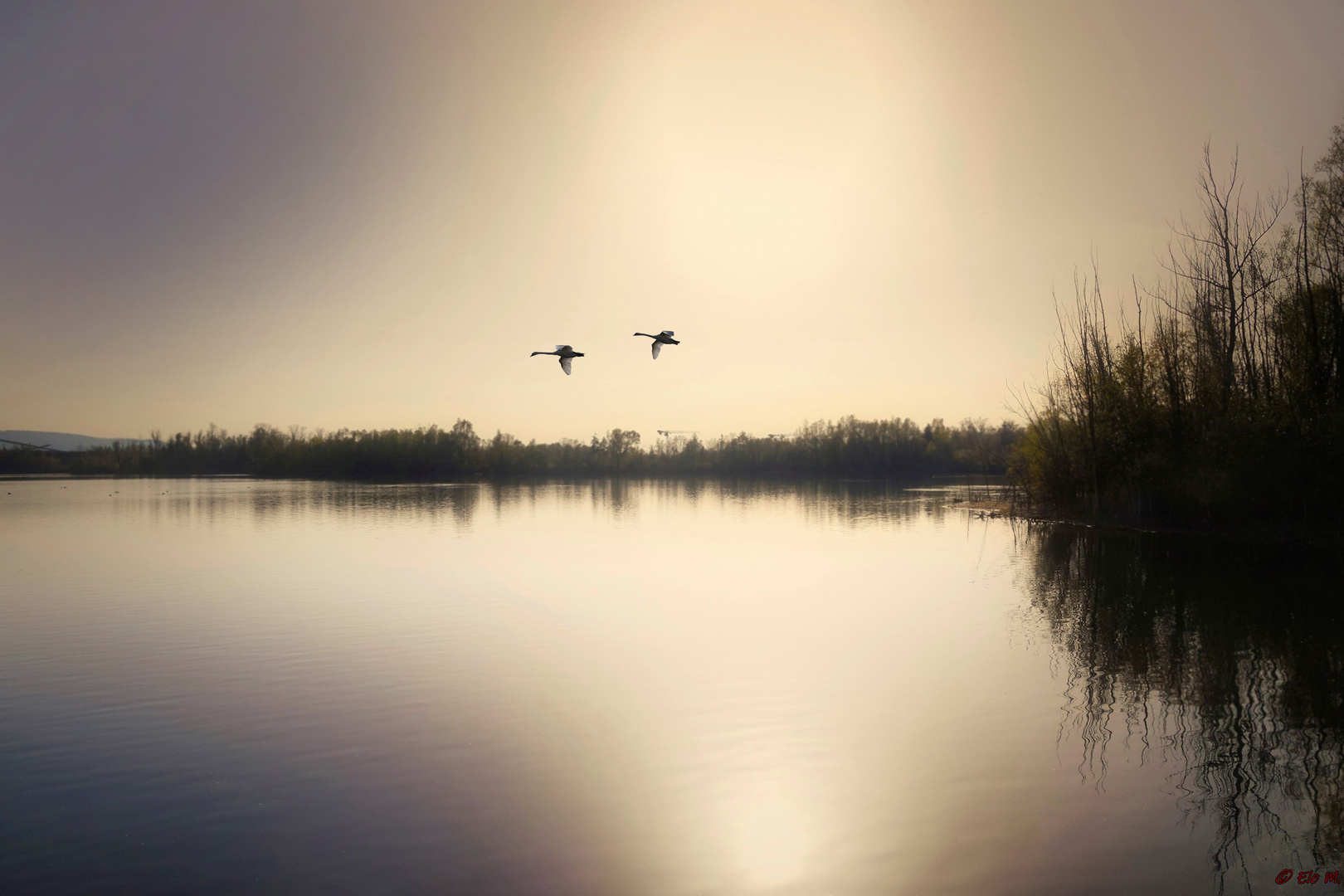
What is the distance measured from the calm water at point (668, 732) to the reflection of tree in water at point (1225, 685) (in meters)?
0.06

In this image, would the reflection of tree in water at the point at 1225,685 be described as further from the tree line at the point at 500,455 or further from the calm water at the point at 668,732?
the tree line at the point at 500,455

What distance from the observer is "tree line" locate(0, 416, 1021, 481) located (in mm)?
123312

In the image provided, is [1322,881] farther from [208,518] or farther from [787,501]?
[787,501]

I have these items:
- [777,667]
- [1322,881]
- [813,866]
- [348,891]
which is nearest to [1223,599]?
[777,667]

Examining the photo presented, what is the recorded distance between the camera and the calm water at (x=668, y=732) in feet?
22.0

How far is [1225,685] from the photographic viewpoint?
1155 centimetres

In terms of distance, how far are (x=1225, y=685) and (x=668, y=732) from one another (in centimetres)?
863
